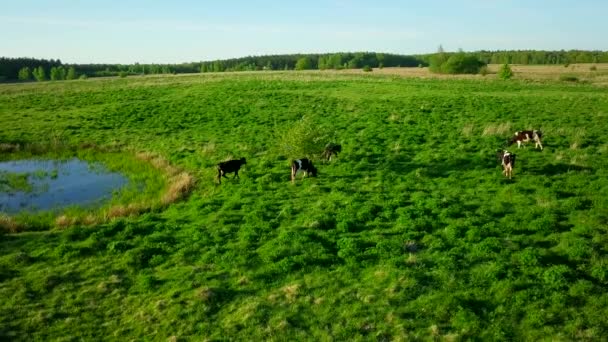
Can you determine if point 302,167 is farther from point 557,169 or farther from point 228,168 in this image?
point 557,169

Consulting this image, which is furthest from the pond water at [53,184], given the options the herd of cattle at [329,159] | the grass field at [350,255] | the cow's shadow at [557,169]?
the cow's shadow at [557,169]

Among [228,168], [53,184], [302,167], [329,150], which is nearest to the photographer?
[302,167]

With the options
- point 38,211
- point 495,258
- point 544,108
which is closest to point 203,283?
point 495,258

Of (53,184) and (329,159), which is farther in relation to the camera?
(329,159)

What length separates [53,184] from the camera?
75.6ft

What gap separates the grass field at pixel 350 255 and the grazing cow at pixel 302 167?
0.63 metres

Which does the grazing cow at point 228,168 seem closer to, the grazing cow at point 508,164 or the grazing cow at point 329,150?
the grazing cow at point 329,150

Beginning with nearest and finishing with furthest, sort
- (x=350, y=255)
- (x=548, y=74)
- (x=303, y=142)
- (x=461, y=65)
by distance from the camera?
1. (x=350, y=255)
2. (x=303, y=142)
3. (x=548, y=74)
4. (x=461, y=65)

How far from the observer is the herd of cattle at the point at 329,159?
19.3 metres

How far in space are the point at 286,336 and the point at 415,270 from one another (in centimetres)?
408

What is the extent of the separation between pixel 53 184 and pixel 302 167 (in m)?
12.8

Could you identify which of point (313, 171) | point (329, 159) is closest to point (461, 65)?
point (329, 159)

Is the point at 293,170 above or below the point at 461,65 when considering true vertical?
below

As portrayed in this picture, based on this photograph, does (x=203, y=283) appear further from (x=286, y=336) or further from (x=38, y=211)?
(x=38, y=211)
